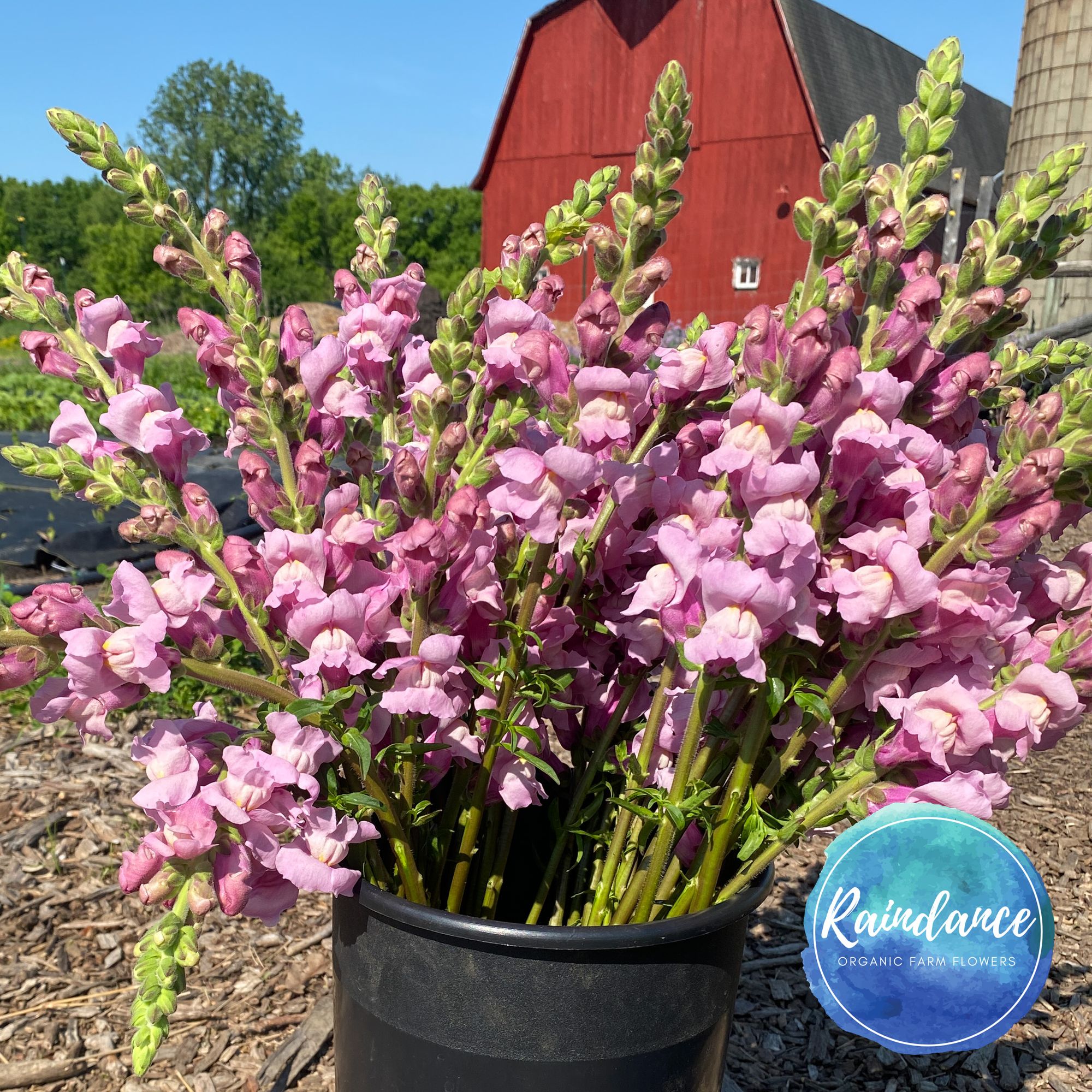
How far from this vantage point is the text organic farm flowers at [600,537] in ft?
2.87

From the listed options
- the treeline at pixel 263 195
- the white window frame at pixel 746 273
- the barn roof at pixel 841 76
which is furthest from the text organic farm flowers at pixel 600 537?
the treeline at pixel 263 195

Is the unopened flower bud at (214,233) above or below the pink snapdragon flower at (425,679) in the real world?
above

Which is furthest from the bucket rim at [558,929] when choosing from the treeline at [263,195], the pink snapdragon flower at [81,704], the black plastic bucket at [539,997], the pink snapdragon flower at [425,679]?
the treeline at [263,195]

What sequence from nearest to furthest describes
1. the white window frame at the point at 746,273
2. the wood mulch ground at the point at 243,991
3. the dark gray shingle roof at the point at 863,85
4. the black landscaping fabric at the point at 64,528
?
1. the wood mulch ground at the point at 243,991
2. the black landscaping fabric at the point at 64,528
3. the white window frame at the point at 746,273
4. the dark gray shingle roof at the point at 863,85

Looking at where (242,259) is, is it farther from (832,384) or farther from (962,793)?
(962,793)

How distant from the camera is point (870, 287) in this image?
3.01 ft

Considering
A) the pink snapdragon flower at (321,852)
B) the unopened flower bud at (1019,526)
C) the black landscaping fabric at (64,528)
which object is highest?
the unopened flower bud at (1019,526)

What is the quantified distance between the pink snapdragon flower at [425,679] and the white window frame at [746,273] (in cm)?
1864

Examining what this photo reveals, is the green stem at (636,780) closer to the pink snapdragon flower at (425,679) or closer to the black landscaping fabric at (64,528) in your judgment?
the pink snapdragon flower at (425,679)

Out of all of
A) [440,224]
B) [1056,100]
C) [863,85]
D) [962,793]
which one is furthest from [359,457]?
[440,224]

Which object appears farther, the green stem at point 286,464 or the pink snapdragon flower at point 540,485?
the green stem at point 286,464

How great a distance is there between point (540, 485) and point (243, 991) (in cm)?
181

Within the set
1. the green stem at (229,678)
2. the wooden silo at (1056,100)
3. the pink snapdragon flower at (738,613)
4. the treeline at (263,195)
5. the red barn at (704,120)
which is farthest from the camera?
the treeline at (263,195)

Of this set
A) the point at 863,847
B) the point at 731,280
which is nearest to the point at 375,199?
A: the point at 863,847
